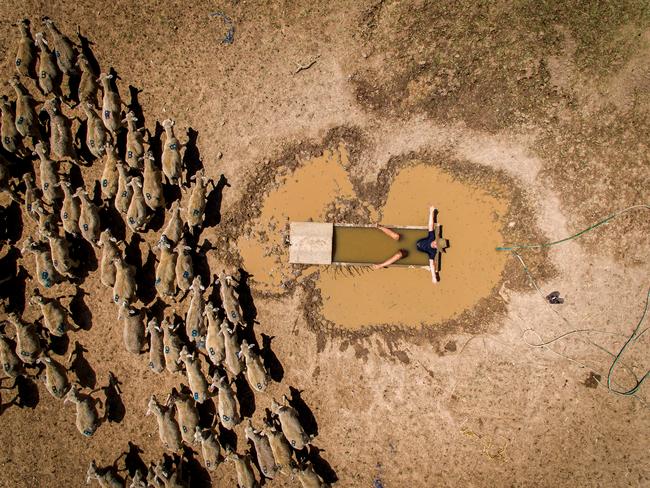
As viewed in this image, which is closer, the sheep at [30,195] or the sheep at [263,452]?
the sheep at [263,452]

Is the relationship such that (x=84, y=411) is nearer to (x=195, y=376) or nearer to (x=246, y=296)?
(x=195, y=376)

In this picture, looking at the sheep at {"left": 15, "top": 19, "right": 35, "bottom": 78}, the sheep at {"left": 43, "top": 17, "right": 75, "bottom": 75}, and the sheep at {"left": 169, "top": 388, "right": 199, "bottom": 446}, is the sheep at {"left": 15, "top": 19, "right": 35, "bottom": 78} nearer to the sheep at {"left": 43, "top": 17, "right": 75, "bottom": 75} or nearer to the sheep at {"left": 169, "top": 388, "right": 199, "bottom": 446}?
the sheep at {"left": 43, "top": 17, "right": 75, "bottom": 75}

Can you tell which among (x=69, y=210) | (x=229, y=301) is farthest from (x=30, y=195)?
(x=229, y=301)

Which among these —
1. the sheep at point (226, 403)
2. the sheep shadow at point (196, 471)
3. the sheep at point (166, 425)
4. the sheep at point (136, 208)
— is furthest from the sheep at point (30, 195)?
the sheep shadow at point (196, 471)

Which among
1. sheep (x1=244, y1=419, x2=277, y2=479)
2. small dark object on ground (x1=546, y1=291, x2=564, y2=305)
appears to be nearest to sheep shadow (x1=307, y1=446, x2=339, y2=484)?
sheep (x1=244, y1=419, x2=277, y2=479)

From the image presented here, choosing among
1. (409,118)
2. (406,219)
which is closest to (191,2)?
(409,118)

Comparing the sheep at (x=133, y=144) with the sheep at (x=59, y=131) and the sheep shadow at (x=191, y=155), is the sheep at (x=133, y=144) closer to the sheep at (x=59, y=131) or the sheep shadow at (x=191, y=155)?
the sheep shadow at (x=191, y=155)

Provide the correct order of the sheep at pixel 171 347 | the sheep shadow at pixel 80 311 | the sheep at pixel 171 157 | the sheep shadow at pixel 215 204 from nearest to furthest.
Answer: the sheep at pixel 171 157 → the sheep at pixel 171 347 → the sheep shadow at pixel 215 204 → the sheep shadow at pixel 80 311
